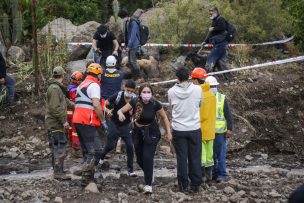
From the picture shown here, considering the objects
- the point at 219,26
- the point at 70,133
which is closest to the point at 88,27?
the point at 219,26

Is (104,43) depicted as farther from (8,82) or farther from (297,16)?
(297,16)

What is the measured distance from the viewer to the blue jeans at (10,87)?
1344 centimetres

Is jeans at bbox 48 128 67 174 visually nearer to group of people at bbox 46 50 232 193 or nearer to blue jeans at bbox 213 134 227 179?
group of people at bbox 46 50 232 193

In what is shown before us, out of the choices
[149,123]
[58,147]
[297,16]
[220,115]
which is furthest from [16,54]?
[149,123]

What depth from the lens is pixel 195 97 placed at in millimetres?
8633

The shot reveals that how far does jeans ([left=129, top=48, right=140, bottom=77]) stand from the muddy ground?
69 centimetres

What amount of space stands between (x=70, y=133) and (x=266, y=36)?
26.5 ft

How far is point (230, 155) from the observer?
12680mm

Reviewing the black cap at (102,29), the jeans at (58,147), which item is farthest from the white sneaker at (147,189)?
the black cap at (102,29)

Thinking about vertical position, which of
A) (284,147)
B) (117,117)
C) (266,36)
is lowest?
(284,147)

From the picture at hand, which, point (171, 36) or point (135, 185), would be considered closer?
point (135, 185)

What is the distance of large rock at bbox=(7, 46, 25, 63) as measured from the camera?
51.6 ft

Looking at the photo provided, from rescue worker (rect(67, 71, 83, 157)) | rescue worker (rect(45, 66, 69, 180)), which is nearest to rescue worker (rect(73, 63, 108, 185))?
rescue worker (rect(45, 66, 69, 180))

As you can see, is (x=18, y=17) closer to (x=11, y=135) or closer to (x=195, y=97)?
(x=11, y=135)
